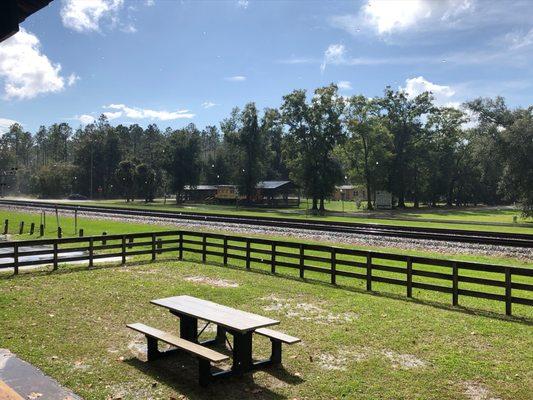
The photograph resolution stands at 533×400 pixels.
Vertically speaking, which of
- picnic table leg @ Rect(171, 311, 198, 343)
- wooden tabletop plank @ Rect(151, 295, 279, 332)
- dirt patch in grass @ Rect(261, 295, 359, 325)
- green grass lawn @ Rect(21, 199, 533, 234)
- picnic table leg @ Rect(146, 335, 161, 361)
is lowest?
green grass lawn @ Rect(21, 199, 533, 234)

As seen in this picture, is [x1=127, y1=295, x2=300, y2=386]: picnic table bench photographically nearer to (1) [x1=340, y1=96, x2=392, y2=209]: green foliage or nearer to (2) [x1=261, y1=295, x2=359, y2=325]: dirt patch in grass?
(2) [x1=261, y1=295, x2=359, y2=325]: dirt patch in grass

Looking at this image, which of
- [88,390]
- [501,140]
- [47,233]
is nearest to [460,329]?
[88,390]

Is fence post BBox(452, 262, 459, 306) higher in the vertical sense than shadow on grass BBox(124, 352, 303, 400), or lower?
higher

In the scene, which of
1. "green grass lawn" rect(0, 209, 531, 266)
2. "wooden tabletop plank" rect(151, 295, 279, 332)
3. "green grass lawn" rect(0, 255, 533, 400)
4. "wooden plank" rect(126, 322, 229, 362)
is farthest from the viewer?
"green grass lawn" rect(0, 209, 531, 266)

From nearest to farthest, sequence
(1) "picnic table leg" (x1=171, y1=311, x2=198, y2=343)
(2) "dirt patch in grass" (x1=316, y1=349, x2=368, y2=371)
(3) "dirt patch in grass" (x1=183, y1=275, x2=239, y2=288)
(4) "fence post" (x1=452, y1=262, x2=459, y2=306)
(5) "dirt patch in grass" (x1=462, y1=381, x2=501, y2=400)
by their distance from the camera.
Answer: (5) "dirt patch in grass" (x1=462, y1=381, x2=501, y2=400), (2) "dirt patch in grass" (x1=316, y1=349, x2=368, y2=371), (1) "picnic table leg" (x1=171, y1=311, x2=198, y2=343), (4) "fence post" (x1=452, y1=262, x2=459, y2=306), (3) "dirt patch in grass" (x1=183, y1=275, x2=239, y2=288)

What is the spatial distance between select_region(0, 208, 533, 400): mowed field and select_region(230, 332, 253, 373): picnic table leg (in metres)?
0.18

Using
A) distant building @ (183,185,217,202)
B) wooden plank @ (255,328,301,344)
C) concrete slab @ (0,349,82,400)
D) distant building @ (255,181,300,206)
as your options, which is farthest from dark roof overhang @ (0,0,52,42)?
distant building @ (183,185,217,202)

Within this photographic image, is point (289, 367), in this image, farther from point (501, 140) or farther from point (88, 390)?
point (501, 140)

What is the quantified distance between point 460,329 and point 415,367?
8.30 ft

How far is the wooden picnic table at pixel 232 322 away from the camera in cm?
684

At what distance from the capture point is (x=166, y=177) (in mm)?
88375

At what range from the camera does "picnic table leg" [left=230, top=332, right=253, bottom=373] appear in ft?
22.8

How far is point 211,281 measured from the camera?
13977mm

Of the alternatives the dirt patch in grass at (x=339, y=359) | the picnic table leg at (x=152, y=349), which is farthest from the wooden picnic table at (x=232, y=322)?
the dirt patch in grass at (x=339, y=359)
